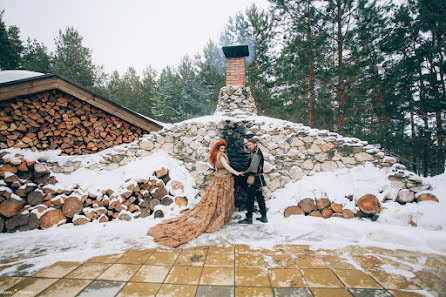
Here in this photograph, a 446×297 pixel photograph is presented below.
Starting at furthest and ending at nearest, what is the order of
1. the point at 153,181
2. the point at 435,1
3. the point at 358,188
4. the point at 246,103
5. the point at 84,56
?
the point at 84,56 → the point at 435,1 → the point at 246,103 → the point at 153,181 → the point at 358,188

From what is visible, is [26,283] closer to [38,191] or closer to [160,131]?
[38,191]

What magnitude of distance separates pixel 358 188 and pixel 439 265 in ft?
5.41

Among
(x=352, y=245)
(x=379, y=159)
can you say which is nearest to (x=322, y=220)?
(x=352, y=245)

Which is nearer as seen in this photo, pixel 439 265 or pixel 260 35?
pixel 439 265

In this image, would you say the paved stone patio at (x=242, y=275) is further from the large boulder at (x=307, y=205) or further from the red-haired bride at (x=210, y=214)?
the large boulder at (x=307, y=205)

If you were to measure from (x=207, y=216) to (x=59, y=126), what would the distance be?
4.24 metres

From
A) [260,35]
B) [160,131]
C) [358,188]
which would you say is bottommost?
[358,188]

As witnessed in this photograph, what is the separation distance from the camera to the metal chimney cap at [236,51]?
5785mm

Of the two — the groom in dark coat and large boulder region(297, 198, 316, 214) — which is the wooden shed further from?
large boulder region(297, 198, 316, 214)

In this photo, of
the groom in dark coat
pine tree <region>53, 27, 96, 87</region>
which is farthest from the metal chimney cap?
pine tree <region>53, 27, 96, 87</region>

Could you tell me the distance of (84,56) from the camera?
1534cm

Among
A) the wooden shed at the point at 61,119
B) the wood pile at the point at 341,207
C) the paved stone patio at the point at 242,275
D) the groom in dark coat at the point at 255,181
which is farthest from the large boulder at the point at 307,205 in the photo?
the wooden shed at the point at 61,119

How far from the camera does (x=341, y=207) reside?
3.73 meters

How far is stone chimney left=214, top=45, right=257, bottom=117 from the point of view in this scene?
19.3ft
